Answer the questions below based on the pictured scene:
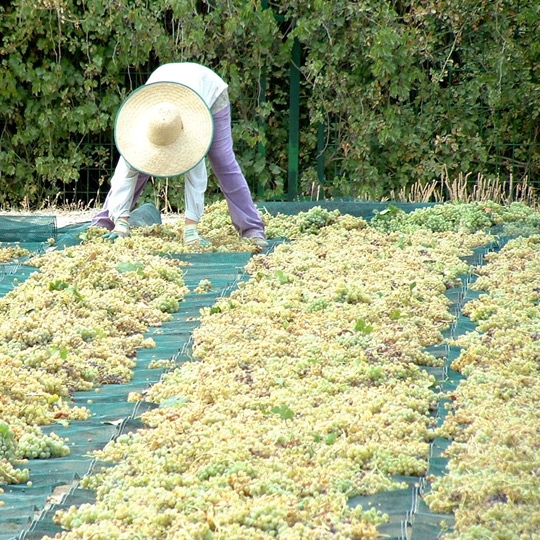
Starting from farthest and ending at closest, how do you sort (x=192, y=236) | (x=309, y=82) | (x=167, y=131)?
1. (x=309, y=82)
2. (x=192, y=236)
3. (x=167, y=131)

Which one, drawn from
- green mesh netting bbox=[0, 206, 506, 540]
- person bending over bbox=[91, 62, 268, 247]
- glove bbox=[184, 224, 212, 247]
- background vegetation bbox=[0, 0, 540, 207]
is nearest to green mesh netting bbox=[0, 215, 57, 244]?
person bending over bbox=[91, 62, 268, 247]

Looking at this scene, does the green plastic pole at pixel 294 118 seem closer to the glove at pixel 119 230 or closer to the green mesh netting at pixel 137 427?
the glove at pixel 119 230

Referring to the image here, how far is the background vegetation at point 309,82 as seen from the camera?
26.2 ft

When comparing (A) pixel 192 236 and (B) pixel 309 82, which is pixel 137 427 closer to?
(A) pixel 192 236

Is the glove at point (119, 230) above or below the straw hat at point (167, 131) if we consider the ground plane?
below

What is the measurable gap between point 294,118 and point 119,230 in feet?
9.54

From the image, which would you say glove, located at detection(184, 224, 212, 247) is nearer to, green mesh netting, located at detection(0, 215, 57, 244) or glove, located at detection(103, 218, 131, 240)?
glove, located at detection(103, 218, 131, 240)

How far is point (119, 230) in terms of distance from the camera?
584 cm

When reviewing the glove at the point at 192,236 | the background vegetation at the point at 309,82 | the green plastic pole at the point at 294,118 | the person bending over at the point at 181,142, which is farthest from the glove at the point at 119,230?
the green plastic pole at the point at 294,118

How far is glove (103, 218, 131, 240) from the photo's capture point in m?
5.84

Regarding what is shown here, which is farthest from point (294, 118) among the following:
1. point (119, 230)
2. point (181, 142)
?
point (119, 230)

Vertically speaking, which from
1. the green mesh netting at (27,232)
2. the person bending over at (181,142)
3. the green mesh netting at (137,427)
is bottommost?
the green mesh netting at (137,427)

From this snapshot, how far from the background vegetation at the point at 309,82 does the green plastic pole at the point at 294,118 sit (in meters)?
0.09

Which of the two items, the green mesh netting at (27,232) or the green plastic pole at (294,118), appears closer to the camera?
the green mesh netting at (27,232)
